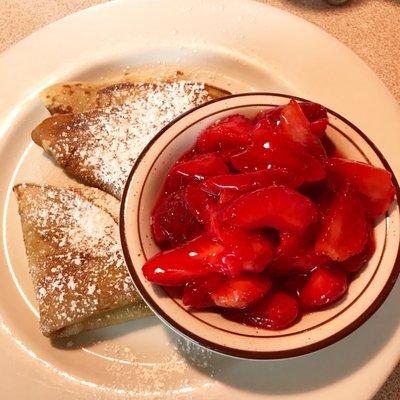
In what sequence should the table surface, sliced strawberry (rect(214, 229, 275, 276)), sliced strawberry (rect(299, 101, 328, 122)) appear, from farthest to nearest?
the table surface, sliced strawberry (rect(299, 101, 328, 122)), sliced strawberry (rect(214, 229, 275, 276))

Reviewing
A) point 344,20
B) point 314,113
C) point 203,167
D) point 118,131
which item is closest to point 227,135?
point 203,167

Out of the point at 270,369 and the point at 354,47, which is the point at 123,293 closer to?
the point at 270,369

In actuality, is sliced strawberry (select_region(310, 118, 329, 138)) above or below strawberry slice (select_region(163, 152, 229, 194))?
above

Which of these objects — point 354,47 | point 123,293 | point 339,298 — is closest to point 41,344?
point 123,293

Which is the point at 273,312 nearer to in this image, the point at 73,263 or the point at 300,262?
the point at 300,262

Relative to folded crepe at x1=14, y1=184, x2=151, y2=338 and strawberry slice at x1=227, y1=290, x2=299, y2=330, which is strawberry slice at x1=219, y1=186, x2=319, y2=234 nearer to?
strawberry slice at x1=227, y1=290, x2=299, y2=330

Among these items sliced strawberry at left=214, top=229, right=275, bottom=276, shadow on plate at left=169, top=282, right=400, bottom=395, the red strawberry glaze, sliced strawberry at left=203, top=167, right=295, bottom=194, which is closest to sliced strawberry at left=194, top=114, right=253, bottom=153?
the red strawberry glaze

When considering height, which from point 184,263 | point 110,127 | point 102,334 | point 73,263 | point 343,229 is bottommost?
point 102,334
